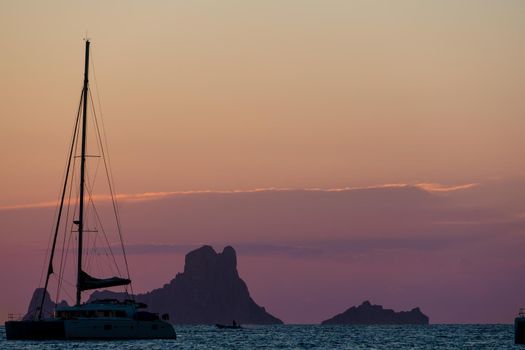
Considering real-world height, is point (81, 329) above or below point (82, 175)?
below

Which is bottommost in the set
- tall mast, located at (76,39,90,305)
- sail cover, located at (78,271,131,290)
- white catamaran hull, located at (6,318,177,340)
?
white catamaran hull, located at (6,318,177,340)

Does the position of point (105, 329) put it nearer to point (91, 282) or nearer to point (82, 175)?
point (91, 282)

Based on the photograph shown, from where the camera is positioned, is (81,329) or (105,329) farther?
(105,329)

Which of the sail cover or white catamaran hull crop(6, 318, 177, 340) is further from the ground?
the sail cover

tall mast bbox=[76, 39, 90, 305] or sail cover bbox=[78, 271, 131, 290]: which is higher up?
tall mast bbox=[76, 39, 90, 305]

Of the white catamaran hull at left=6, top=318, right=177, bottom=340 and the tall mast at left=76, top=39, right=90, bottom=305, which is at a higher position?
the tall mast at left=76, top=39, right=90, bottom=305

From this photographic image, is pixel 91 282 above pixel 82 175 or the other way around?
the other way around

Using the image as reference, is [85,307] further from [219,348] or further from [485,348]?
[485,348]

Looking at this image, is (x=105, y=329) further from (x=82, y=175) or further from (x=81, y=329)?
(x=82, y=175)

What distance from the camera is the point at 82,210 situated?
119688 mm

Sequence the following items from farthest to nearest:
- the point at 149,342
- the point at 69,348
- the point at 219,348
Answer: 1. the point at 219,348
2. the point at 149,342
3. the point at 69,348

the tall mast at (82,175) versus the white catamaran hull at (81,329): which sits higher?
the tall mast at (82,175)

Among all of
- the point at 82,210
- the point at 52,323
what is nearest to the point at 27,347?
the point at 52,323

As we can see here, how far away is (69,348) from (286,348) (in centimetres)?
3830
